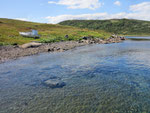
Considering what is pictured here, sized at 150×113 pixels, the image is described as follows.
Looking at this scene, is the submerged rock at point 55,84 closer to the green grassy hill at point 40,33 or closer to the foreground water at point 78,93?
the foreground water at point 78,93

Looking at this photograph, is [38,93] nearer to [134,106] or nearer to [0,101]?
[0,101]

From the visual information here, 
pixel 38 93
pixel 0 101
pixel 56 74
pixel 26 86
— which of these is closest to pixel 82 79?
pixel 56 74

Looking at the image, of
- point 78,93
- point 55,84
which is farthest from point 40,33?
point 78,93

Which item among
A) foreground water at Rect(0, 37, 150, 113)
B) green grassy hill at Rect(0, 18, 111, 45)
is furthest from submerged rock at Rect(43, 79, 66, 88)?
green grassy hill at Rect(0, 18, 111, 45)

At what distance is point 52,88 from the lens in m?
14.0

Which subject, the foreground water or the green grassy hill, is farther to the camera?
the green grassy hill

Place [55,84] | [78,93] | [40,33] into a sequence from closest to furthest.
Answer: [78,93] < [55,84] < [40,33]

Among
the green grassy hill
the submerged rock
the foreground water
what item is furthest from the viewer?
the green grassy hill

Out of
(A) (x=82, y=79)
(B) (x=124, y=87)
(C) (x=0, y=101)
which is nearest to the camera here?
(C) (x=0, y=101)

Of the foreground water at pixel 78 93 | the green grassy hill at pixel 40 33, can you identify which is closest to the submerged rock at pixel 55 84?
the foreground water at pixel 78 93

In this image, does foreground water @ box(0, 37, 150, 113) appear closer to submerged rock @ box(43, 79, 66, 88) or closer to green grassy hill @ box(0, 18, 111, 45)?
submerged rock @ box(43, 79, 66, 88)

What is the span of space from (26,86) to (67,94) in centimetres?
538

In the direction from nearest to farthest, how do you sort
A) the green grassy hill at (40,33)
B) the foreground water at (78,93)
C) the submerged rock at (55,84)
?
the foreground water at (78,93)
the submerged rock at (55,84)
the green grassy hill at (40,33)

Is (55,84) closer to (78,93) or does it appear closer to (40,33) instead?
(78,93)
